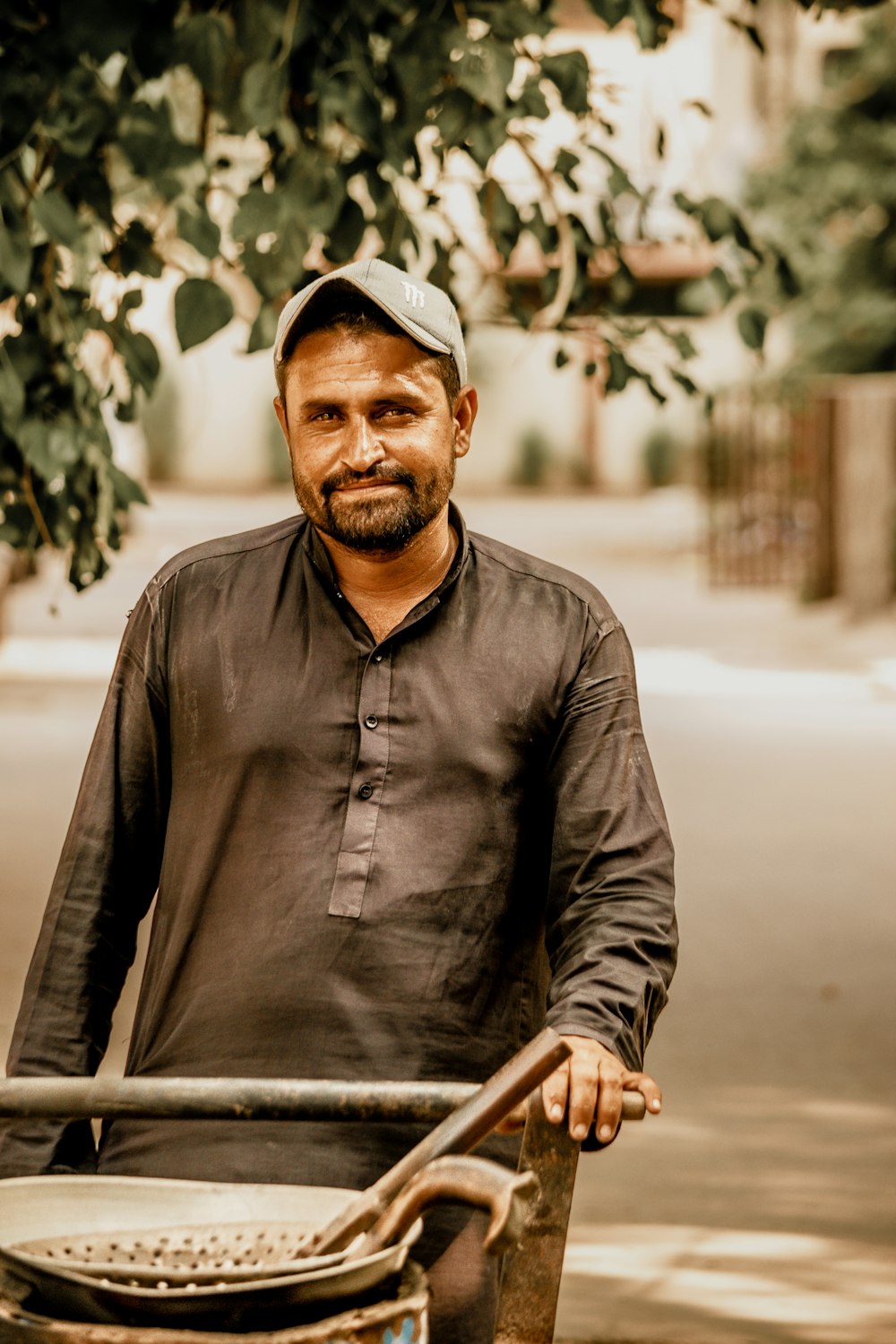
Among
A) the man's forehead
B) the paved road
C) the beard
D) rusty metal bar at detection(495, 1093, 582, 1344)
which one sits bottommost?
the paved road

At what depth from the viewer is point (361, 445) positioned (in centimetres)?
235

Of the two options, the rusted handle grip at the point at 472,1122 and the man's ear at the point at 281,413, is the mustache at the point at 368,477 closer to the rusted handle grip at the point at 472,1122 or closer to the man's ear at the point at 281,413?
the man's ear at the point at 281,413

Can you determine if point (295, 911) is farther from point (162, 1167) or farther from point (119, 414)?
point (119, 414)

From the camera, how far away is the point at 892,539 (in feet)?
52.8

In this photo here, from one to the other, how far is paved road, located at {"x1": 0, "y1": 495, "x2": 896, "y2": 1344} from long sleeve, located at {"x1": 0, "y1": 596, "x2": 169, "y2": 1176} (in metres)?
2.03

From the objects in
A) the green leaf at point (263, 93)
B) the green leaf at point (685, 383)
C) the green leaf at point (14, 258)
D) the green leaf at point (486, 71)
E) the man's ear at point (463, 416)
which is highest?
the green leaf at point (486, 71)

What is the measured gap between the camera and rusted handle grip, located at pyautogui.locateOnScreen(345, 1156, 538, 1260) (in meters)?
1.58

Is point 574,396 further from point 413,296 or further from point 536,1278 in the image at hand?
point 536,1278

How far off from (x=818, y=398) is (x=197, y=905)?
1526 centimetres

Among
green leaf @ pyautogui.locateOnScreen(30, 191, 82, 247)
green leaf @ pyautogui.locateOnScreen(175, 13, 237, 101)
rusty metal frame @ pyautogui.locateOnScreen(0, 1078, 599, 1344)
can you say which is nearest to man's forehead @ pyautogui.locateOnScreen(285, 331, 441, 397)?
rusty metal frame @ pyautogui.locateOnScreen(0, 1078, 599, 1344)

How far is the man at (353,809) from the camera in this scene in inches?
92.4

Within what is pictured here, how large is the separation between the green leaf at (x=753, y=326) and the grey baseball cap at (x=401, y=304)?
8.90 ft

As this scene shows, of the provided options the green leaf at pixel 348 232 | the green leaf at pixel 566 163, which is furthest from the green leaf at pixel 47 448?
the green leaf at pixel 566 163

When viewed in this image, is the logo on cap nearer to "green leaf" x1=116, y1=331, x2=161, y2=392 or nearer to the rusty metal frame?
the rusty metal frame
